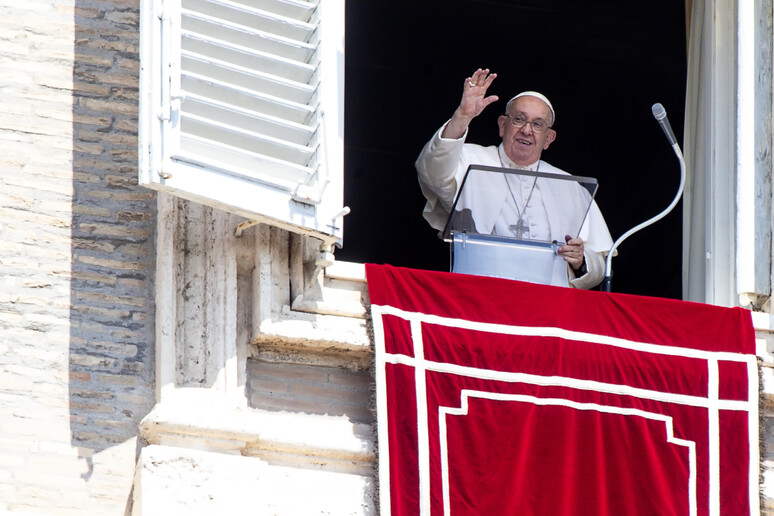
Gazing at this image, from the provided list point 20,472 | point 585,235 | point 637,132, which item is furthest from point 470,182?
point 637,132

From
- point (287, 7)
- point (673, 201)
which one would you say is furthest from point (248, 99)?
point (673, 201)

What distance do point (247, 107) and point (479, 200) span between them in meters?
1.28

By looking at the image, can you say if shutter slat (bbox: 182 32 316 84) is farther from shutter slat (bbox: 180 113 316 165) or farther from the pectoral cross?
the pectoral cross

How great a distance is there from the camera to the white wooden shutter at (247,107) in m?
6.52

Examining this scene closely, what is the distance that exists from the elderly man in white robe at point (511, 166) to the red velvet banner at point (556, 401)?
632 millimetres

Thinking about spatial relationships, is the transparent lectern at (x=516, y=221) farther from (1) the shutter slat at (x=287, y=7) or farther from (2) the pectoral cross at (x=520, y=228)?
(1) the shutter slat at (x=287, y=7)

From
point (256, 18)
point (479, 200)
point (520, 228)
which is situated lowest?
point (520, 228)

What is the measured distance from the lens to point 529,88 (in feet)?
34.8

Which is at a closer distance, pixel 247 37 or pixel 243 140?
pixel 243 140

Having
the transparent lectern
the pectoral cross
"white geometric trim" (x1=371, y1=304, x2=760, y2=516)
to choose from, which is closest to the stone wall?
"white geometric trim" (x1=371, y1=304, x2=760, y2=516)

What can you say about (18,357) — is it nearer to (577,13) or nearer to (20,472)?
(20,472)

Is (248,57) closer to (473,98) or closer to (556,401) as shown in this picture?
(473,98)

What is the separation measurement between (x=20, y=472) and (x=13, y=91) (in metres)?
1.43

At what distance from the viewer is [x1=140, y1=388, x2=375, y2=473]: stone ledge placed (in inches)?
256
